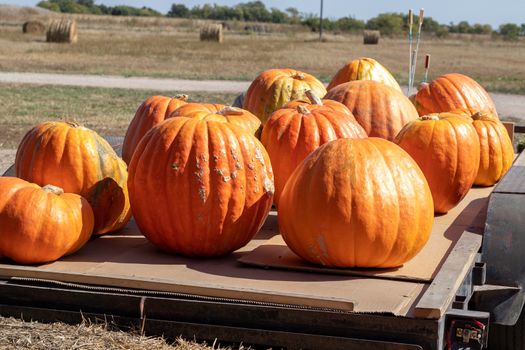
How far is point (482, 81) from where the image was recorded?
23.4 m

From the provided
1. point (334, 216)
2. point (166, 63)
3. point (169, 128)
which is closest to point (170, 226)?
point (169, 128)

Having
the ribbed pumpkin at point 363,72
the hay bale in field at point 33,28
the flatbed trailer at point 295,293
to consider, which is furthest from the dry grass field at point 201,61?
the flatbed trailer at point 295,293

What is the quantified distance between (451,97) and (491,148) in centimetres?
71

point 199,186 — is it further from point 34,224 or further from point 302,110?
point 302,110

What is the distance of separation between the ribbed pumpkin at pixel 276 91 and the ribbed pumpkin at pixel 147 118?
48 centimetres

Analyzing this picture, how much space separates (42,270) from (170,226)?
0.53 meters

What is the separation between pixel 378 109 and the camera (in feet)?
14.7

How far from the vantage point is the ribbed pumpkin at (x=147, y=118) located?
462cm

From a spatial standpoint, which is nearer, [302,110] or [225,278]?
[225,278]

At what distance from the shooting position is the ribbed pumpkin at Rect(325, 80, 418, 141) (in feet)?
14.6

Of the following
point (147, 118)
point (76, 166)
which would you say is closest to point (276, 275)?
point (76, 166)

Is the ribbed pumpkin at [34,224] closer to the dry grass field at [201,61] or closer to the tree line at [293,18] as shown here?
the dry grass field at [201,61]

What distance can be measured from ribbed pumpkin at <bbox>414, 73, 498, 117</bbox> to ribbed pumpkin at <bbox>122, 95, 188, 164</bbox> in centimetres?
152

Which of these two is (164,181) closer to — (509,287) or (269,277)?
(269,277)
